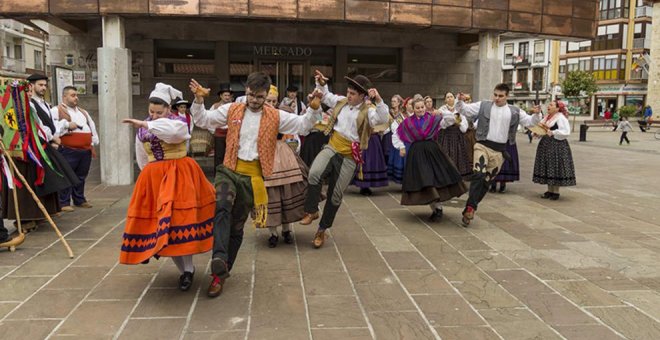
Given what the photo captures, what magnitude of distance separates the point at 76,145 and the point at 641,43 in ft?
188

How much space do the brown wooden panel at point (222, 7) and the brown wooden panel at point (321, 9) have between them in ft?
3.15

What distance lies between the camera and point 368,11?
9602 millimetres

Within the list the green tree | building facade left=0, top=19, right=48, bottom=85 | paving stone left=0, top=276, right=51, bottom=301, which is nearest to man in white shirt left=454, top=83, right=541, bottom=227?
paving stone left=0, top=276, right=51, bottom=301

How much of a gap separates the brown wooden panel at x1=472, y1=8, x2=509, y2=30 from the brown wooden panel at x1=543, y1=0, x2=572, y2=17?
3.18ft

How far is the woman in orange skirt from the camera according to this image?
4078mm

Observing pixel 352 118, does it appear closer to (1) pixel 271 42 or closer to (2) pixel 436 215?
(2) pixel 436 215

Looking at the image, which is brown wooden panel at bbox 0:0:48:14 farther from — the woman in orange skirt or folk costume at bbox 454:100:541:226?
folk costume at bbox 454:100:541:226

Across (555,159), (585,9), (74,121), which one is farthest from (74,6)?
(585,9)

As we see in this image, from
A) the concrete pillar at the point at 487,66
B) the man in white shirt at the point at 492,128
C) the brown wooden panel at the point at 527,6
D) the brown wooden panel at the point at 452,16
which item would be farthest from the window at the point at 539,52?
the man in white shirt at the point at 492,128

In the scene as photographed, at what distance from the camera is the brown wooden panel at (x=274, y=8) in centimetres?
920

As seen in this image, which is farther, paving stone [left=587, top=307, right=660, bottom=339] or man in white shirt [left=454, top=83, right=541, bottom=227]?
man in white shirt [left=454, top=83, right=541, bottom=227]

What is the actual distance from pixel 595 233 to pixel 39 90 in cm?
700

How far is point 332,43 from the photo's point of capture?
539 inches

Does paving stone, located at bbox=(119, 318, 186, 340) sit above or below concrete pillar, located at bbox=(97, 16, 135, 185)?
below
